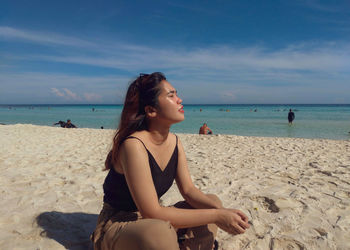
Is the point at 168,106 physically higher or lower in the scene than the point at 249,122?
higher

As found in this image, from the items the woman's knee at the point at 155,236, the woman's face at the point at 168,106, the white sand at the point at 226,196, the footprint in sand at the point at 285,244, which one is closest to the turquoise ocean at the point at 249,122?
the woman's face at the point at 168,106

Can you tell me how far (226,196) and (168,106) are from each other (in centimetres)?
246

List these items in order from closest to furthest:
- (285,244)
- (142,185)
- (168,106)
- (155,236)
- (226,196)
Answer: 1. (155,236)
2. (142,185)
3. (168,106)
4. (285,244)
5. (226,196)

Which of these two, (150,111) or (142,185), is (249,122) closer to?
(150,111)

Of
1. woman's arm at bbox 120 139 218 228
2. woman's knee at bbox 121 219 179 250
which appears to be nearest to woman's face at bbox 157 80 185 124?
→ woman's arm at bbox 120 139 218 228

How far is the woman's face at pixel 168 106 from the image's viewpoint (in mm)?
2090

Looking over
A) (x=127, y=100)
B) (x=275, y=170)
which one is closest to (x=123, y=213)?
(x=127, y=100)

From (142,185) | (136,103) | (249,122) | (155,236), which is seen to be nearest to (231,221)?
(155,236)

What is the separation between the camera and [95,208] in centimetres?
345

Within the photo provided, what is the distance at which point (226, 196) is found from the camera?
4047mm

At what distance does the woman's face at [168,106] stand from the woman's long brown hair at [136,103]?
4 centimetres

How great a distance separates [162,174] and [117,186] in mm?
376

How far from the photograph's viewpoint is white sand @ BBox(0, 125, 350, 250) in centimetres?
271

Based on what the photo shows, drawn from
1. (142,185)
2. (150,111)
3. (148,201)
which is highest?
(150,111)
